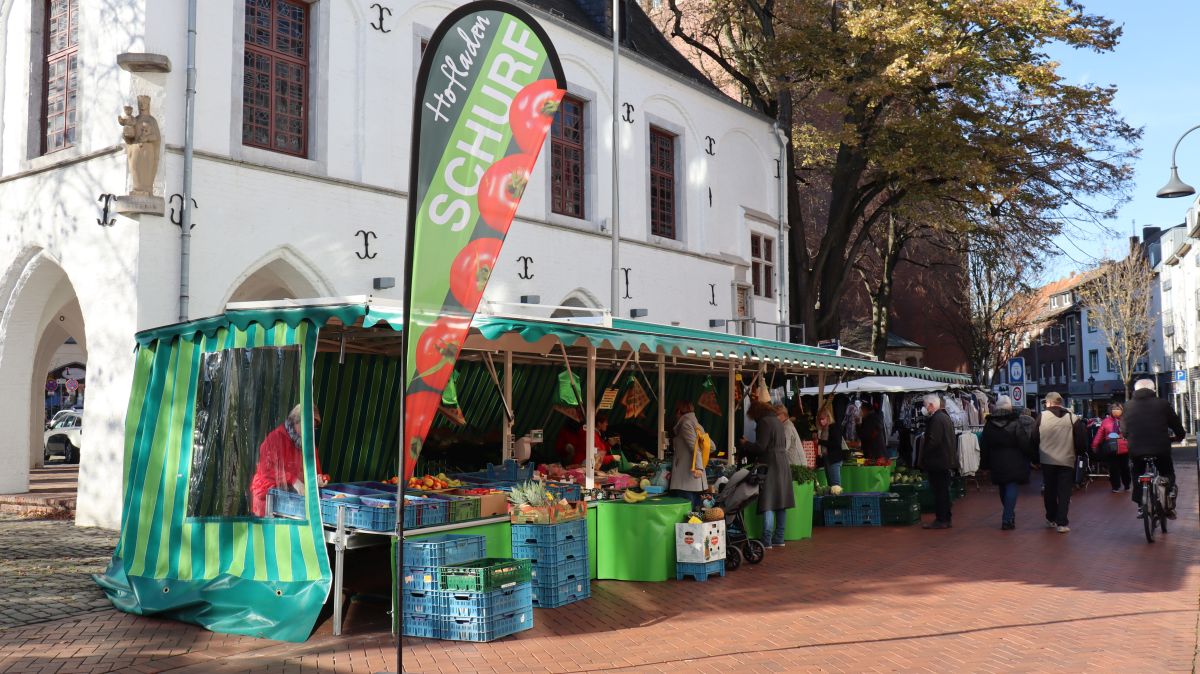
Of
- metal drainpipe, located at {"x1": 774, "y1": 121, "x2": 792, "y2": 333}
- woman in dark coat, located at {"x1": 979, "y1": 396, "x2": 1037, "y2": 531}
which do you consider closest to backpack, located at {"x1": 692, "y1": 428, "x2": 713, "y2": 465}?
woman in dark coat, located at {"x1": 979, "y1": 396, "x2": 1037, "y2": 531}

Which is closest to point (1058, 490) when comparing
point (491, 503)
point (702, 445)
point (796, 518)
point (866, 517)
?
point (866, 517)

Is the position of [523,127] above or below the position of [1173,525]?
above

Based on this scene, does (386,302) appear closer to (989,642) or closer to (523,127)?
(523,127)

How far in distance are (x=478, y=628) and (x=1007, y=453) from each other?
8823 mm

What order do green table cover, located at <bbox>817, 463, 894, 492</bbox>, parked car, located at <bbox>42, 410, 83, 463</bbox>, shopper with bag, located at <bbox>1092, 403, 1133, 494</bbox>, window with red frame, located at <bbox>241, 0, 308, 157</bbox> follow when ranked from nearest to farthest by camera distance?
window with red frame, located at <bbox>241, 0, 308, 157</bbox>, green table cover, located at <bbox>817, 463, 894, 492</bbox>, shopper with bag, located at <bbox>1092, 403, 1133, 494</bbox>, parked car, located at <bbox>42, 410, 83, 463</bbox>

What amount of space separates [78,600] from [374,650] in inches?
129

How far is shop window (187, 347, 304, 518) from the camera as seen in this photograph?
8.11 metres

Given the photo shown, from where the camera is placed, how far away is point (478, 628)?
7.50m

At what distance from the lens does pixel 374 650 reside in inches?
288

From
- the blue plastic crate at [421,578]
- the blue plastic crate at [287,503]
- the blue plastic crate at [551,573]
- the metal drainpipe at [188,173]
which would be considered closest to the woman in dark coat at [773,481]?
the blue plastic crate at [551,573]

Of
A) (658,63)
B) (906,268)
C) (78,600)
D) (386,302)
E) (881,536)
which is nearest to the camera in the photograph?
(386,302)

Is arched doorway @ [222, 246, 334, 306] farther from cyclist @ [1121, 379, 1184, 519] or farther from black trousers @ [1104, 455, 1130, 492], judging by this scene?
black trousers @ [1104, 455, 1130, 492]

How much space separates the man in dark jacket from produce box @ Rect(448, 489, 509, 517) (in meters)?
7.31

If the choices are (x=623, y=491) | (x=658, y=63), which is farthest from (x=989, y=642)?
(x=658, y=63)
